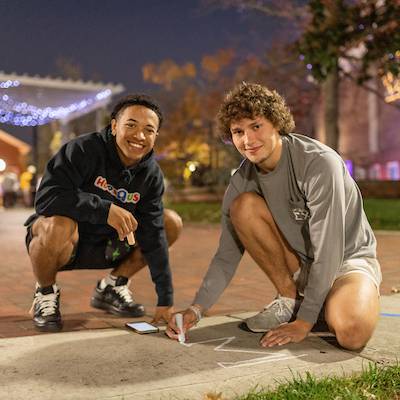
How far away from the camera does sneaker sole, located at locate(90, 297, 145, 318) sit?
365 centimetres

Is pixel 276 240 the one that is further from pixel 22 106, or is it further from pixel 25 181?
pixel 25 181

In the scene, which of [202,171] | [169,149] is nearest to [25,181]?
[169,149]

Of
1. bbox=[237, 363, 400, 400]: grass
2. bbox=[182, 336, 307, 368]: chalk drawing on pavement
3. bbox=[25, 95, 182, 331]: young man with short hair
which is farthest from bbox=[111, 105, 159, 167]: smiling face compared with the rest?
bbox=[237, 363, 400, 400]: grass

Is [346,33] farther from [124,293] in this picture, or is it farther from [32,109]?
[32,109]

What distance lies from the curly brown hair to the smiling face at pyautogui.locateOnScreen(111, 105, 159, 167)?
453 millimetres

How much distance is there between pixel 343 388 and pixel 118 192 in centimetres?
180

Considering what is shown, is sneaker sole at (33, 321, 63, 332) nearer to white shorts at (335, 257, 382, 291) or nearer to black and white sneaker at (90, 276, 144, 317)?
black and white sneaker at (90, 276, 144, 317)

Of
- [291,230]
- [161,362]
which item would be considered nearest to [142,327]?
[161,362]

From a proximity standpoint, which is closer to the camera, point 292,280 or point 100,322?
point 292,280

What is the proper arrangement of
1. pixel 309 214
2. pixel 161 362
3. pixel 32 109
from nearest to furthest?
pixel 161 362 < pixel 309 214 < pixel 32 109

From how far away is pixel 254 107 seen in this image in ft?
9.45

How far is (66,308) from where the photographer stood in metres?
3.95

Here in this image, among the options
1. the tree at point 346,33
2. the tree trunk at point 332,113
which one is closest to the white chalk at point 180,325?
the tree at point 346,33

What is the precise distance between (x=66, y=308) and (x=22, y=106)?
57.2 ft
